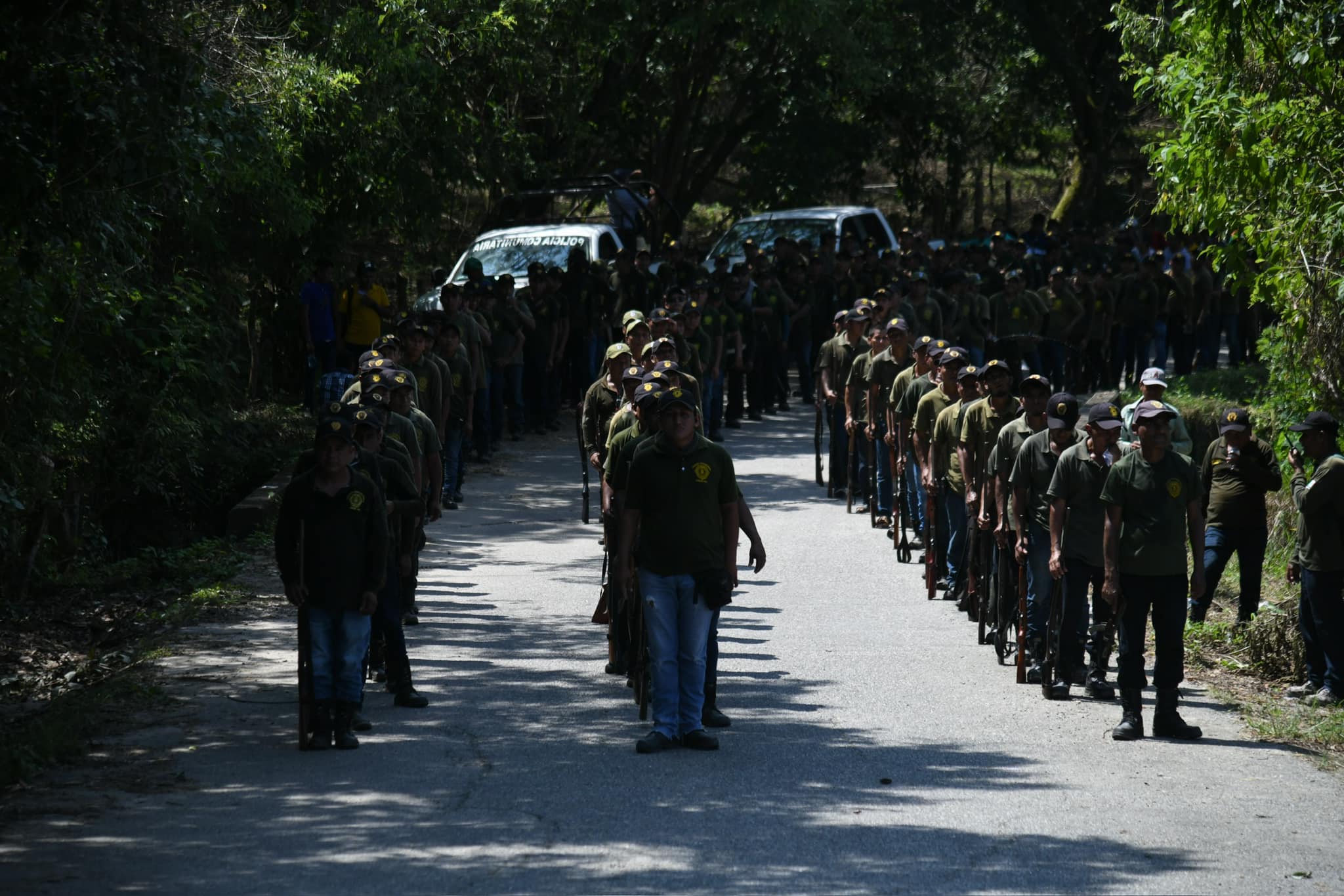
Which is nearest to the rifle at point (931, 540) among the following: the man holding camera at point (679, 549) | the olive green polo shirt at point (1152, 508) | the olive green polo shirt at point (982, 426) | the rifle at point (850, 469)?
the olive green polo shirt at point (982, 426)

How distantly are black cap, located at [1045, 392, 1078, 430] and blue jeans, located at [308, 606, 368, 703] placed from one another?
13.8 feet

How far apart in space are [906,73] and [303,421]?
700 inches

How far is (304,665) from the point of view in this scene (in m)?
8.95

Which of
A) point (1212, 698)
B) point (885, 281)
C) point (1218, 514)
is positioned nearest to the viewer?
point (1212, 698)

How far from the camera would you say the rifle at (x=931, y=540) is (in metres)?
13.1

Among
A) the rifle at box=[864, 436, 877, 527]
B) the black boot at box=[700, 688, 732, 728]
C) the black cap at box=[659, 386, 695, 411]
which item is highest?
the black cap at box=[659, 386, 695, 411]

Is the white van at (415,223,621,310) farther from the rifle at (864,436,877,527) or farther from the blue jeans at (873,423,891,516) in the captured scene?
the blue jeans at (873,423,891,516)

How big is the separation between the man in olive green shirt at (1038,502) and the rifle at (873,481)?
5343mm

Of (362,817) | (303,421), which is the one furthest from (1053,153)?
(362,817)

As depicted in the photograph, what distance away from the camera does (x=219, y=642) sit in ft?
38.0

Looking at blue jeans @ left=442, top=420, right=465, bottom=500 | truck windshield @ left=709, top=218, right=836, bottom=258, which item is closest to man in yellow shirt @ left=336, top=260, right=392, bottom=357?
blue jeans @ left=442, top=420, right=465, bottom=500

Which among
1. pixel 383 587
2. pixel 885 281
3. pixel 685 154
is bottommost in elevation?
pixel 383 587

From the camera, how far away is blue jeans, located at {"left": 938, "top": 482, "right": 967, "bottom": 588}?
12742mm

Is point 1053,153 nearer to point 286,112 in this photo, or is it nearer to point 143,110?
point 286,112
